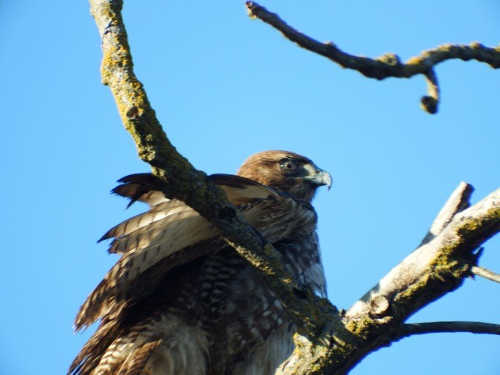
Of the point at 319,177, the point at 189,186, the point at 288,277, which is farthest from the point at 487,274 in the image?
the point at 319,177

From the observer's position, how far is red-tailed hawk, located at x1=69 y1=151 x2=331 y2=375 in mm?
4977

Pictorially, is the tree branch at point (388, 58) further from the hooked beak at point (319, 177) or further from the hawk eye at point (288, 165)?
the hawk eye at point (288, 165)

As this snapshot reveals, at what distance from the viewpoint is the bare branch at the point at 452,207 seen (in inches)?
130

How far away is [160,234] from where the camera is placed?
463 centimetres

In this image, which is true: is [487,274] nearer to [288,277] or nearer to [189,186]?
[288,277]

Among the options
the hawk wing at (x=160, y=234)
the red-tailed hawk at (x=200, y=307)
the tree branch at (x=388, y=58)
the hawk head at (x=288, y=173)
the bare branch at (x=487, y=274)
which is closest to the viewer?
the tree branch at (x=388, y=58)

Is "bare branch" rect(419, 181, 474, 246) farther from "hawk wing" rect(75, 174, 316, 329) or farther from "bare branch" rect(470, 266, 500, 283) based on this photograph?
"hawk wing" rect(75, 174, 316, 329)

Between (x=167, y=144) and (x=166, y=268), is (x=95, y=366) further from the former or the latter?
(x=167, y=144)

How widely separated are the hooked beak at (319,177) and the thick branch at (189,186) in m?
4.07

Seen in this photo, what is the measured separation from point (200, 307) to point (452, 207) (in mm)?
2793

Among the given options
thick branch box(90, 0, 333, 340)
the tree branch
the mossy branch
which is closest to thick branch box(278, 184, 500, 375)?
the mossy branch

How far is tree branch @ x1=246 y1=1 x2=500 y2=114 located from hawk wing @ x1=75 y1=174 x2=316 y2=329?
139 centimetres

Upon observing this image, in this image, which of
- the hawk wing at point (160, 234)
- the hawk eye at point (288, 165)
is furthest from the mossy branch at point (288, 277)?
the hawk eye at point (288, 165)

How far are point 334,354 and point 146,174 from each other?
1370 millimetres
